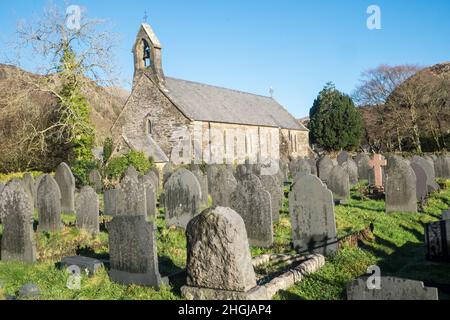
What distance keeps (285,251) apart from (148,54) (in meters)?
24.7

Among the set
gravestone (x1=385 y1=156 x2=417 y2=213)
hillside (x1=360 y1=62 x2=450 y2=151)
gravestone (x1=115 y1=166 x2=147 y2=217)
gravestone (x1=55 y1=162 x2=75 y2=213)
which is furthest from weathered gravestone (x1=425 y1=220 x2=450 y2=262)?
hillside (x1=360 y1=62 x2=450 y2=151)

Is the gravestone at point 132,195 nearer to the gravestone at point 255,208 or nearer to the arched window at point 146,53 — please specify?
the gravestone at point 255,208

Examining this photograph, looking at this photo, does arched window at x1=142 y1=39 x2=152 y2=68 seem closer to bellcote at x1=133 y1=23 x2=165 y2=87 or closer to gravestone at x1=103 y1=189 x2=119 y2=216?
bellcote at x1=133 y1=23 x2=165 y2=87

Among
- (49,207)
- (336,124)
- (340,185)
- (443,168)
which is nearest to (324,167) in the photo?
(340,185)

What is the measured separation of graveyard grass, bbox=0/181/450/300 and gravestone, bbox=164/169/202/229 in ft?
1.63

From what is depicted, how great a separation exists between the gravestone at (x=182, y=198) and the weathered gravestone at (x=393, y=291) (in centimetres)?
719

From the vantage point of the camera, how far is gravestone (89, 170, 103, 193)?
18.9 meters

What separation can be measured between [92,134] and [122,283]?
18794mm

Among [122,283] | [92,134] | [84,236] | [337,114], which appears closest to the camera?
[122,283]

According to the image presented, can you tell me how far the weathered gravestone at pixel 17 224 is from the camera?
25.7 ft

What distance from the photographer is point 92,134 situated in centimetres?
2370

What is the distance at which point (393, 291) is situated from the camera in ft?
12.1
